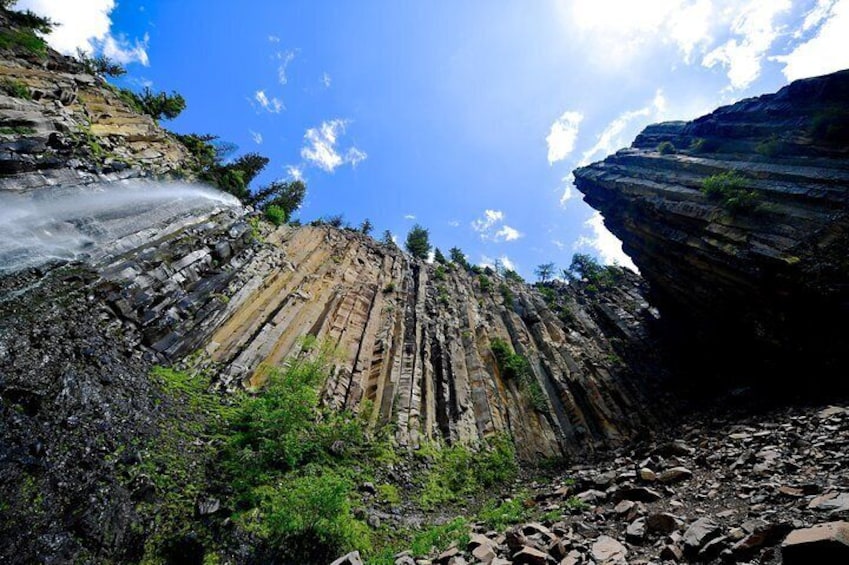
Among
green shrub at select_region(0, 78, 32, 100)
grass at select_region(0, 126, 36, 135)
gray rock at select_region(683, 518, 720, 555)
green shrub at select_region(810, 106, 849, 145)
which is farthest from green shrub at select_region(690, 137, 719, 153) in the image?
green shrub at select_region(0, 78, 32, 100)

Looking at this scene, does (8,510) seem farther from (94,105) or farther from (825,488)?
(94,105)

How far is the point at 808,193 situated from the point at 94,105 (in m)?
38.1

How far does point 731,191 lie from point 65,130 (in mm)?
32458

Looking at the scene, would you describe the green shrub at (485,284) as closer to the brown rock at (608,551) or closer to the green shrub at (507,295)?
the green shrub at (507,295)

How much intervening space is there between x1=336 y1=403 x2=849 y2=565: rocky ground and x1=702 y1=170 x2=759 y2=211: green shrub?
34.6 ft

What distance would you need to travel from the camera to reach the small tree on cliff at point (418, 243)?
45.7m

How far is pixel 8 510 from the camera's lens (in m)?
5.29

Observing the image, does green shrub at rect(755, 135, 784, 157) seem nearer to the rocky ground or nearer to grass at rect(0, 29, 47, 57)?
the rocky ground

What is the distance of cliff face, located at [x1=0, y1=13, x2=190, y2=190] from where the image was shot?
13508 millimetres

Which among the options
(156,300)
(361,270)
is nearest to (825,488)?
(156,300)

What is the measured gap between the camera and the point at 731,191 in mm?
17078

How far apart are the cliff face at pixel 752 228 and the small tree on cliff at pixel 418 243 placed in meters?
23.9

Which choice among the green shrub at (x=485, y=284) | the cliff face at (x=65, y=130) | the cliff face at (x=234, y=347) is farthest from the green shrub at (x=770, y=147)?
the cliff face at (x=65, y=130)

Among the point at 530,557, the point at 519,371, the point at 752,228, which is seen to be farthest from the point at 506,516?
the point at 752,228
